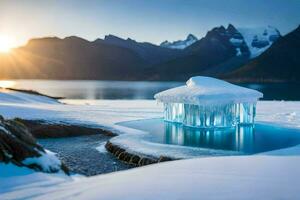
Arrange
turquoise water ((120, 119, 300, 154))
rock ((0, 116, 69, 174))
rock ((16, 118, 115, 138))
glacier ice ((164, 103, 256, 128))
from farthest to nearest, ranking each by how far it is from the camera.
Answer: glacier ice ((164, 103, 256, 128)), rock ((16, 118, 115, 138)), turquoise water ((120, 119, 300, 154)), rock ((0, 116, 69, 174))

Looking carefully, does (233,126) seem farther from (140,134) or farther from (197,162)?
(197,162)

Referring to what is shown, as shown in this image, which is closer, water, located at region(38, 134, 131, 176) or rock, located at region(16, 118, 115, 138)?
water, located at region(38, 134, 131, 176)

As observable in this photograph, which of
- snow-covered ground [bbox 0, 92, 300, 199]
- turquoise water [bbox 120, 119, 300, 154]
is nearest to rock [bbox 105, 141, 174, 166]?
turquoise water [bbox 120, 119, 300, 154]

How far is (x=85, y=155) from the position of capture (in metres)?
22.1

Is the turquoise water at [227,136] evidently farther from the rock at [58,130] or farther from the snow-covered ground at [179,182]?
the snow-covered ground at [179,182]

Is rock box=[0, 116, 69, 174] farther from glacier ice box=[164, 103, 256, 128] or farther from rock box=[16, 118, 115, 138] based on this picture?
glacier ice box=[164, 103, 256, 128]

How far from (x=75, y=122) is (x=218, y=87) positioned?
39.1 feet

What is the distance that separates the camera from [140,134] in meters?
25.6

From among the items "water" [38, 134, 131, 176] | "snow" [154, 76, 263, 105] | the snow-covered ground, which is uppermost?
"snow" [154, 76, 263, 105]

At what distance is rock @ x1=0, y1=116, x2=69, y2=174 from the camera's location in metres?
12.2

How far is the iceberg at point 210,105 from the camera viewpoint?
29.7 metres

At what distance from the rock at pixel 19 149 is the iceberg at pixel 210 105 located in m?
17.5

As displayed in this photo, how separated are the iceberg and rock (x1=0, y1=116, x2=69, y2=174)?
1749 centimetres

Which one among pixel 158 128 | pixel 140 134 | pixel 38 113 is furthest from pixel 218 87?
pixel 38 113
